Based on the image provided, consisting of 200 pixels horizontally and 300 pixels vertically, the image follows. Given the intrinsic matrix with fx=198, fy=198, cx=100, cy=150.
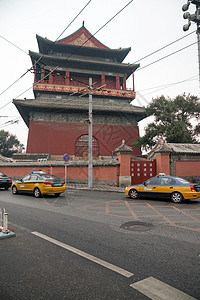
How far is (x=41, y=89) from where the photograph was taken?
28.1 meters

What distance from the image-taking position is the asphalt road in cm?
242

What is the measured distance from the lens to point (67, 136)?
2766cm

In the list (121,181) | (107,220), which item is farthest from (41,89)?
(107,220)

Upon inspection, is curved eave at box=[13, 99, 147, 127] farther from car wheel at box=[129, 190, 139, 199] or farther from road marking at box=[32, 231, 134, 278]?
road marking at box=[32, 231, 134, 278]

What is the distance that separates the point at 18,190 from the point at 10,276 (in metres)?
9.94

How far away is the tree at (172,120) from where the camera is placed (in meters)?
21.5

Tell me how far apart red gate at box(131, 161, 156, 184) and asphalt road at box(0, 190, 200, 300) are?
10.6 meters

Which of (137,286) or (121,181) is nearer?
(137,286)

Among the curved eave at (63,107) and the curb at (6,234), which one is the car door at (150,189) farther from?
the curved eave at (63,107)

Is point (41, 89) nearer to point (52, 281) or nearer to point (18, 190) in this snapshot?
point (18, 190)

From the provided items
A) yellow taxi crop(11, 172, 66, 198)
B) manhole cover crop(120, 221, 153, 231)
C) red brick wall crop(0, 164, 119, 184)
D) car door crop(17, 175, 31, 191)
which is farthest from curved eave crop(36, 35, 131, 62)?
manhole cover crop(120, 221, 153, 231)

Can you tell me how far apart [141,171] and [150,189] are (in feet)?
21.7

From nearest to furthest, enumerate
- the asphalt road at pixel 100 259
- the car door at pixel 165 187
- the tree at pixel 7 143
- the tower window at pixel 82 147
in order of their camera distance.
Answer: the asphalt road at pixel 100 259 < the car door at pixel 165 187 < the tower window at pixel 82 147 < the tree at pixel 7 143

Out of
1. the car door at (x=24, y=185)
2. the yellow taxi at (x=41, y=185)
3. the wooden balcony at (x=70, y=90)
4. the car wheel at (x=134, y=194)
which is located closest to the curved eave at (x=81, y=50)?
the wooden balcony at (x=70, y=90)
